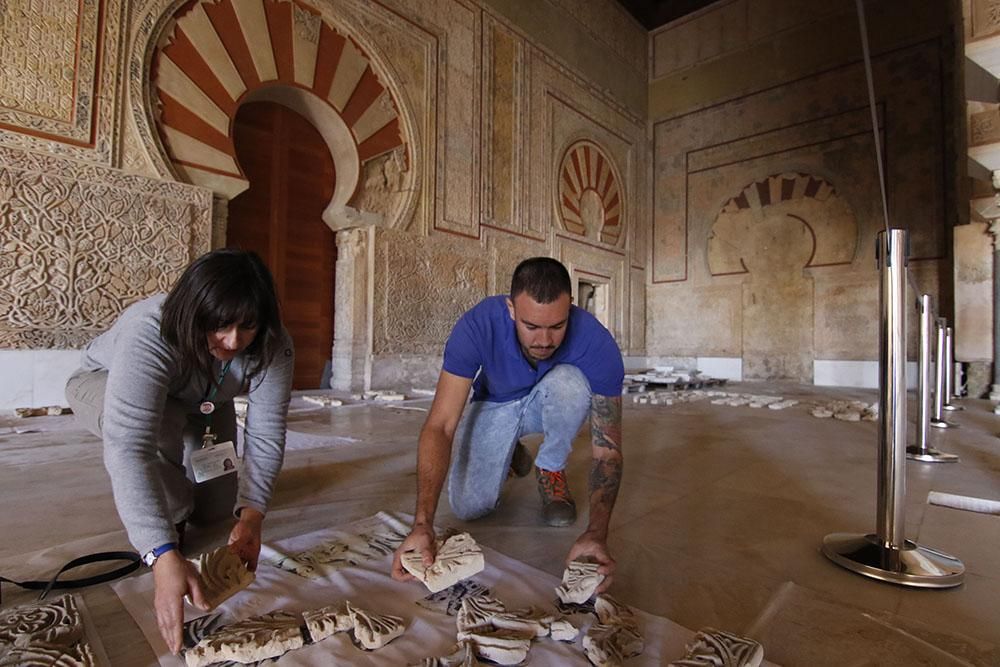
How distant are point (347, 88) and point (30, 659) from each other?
683cm

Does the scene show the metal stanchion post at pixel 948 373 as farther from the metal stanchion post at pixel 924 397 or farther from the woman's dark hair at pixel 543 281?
the woman's dark hair at pixel 543 281

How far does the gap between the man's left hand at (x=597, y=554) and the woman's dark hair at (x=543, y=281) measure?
2.38 ft

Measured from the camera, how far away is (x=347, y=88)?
6641mm

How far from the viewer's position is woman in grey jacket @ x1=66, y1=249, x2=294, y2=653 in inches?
46.2

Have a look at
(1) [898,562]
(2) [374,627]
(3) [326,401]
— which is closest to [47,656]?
(2) [374,627]

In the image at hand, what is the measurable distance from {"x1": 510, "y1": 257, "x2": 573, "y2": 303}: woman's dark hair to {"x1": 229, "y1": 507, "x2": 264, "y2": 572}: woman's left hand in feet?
3.47

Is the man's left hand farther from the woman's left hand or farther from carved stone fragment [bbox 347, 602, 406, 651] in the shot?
the woman's left hand

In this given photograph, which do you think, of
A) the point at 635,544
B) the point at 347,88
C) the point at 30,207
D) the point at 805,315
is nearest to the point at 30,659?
the point at 635,544

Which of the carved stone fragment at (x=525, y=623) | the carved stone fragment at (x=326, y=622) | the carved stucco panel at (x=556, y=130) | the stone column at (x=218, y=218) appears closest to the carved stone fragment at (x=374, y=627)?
the carved stone fragment at (x=326, y=622)

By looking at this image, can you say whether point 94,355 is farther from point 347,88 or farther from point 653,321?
point 653,321

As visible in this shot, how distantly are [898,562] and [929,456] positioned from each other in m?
2.12

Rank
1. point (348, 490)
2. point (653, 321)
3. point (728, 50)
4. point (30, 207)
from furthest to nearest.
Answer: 1. point (653, 321)
2. point (728, 50)
3. point (30, 207)
4. point (348, 490)

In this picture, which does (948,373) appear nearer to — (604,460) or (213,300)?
(604,460)

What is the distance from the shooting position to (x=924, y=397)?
3.15m
